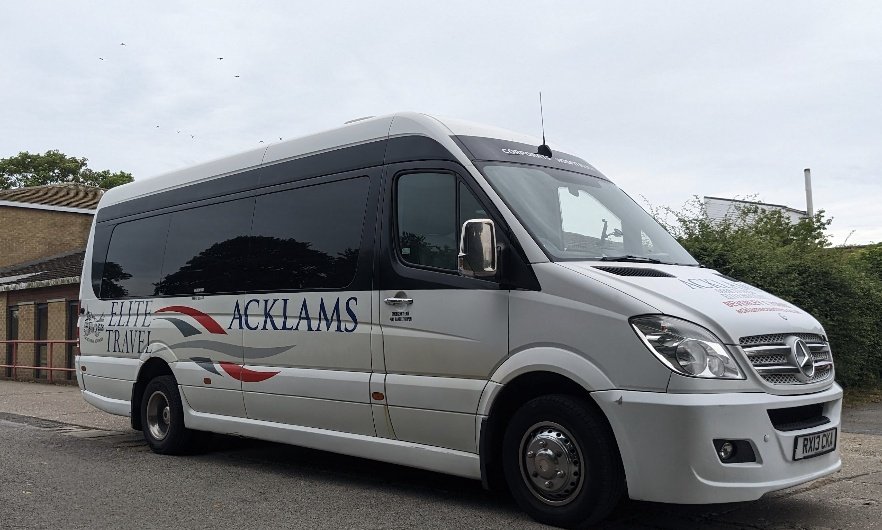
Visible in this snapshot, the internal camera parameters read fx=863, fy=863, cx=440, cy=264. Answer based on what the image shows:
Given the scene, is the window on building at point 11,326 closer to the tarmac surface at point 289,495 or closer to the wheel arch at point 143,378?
the tarmac surface at point 289,495

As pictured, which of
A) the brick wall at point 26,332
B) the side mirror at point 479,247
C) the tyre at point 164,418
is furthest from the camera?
the brick wall at point 26,332

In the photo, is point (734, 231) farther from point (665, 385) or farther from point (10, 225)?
point (10, 225)

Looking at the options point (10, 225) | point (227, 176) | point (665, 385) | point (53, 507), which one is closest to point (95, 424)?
point (227, 176)

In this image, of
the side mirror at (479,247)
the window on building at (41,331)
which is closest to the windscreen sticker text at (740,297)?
the side mirror at (479,247)

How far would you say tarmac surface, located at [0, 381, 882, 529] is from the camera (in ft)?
17.5

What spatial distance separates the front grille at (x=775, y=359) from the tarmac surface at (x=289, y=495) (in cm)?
97

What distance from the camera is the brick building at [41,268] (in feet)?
73.1

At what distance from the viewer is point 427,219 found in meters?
5.92

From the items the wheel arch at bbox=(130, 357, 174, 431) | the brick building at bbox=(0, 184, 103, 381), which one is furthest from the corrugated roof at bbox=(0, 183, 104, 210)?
the wheel arch at bbox=(130, 357, 174, 431)

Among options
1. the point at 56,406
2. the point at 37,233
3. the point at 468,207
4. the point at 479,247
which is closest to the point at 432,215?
the point at 468,207

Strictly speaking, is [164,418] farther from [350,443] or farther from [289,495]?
[350,443]

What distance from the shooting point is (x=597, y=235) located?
5.70 metres

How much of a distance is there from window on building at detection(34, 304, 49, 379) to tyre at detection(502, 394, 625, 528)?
21.1 m

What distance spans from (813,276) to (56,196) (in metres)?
31.3
